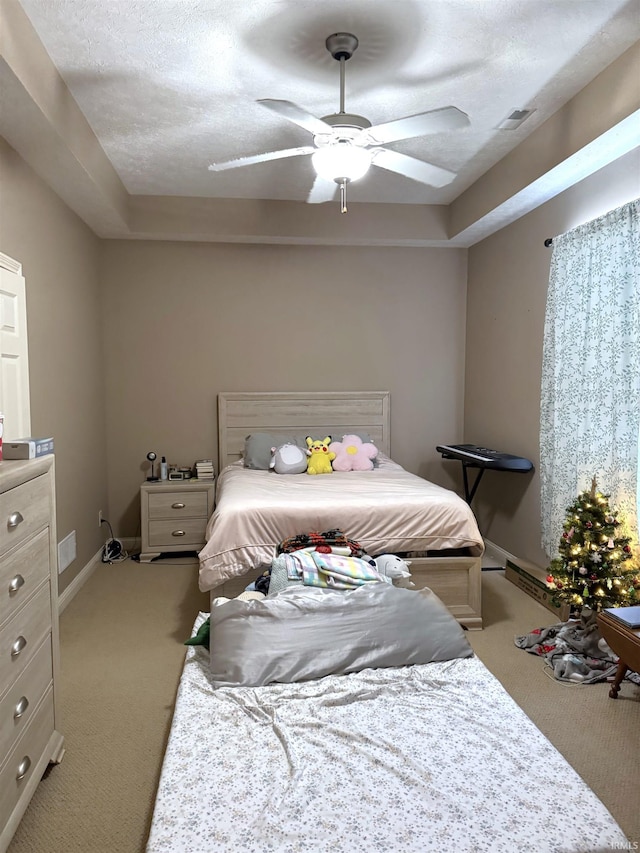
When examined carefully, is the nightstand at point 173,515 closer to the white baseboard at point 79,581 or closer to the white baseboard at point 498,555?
the white baseboard at point 79,581

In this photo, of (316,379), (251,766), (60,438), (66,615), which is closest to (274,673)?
(251,766)

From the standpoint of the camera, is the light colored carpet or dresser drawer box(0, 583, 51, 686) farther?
the light colored carpet

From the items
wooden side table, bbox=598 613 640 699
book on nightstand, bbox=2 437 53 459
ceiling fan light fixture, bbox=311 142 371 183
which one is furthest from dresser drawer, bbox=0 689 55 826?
ceiling fan light fixture, bbox=311 142 371 183

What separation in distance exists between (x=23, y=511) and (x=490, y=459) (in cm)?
296

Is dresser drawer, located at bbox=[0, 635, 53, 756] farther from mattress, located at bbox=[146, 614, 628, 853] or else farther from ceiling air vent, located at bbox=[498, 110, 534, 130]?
ceiling air vent, located at bbox=[498, 110, 534, 130]

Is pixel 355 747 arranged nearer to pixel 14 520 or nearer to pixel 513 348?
pixel 14 520

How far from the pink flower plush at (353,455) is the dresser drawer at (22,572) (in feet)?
8.69

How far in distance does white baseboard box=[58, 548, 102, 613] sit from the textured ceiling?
272cm

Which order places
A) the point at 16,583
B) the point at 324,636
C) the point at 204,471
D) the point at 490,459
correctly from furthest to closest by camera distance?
the point at 204,471 < the point at 490,459 < the point at 324,636 < the point at 16,583

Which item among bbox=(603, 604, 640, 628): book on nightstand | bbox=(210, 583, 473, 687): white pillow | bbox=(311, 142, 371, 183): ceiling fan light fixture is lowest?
bbox=(603, 604, 640, 628): book on nightstand

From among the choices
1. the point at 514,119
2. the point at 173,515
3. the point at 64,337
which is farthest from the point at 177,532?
the point at 514,119

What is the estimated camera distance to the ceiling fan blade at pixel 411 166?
2564mm

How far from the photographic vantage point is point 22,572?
1.69 metres

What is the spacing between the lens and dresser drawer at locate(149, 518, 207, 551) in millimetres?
4375
